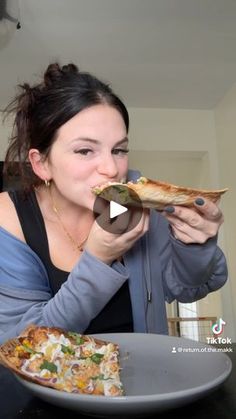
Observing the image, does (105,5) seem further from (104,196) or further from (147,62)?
(104,196)

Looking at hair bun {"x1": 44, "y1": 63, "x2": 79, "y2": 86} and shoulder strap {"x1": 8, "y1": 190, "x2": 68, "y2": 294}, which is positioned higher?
hair bun {"x1": 44, "y1": 63, "x2": 79, "y2": 86}

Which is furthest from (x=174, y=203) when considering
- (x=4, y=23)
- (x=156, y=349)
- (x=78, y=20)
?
(x=78, y=20)

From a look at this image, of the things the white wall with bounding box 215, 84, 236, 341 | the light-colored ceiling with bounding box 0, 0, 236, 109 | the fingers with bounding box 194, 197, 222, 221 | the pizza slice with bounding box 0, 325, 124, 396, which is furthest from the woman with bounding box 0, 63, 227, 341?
the white wall with bounding box 215, 84, 236, 341

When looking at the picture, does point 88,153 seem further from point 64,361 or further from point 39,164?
point 64,361

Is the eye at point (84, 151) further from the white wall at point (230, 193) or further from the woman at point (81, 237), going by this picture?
the white wall at point (230, 193)

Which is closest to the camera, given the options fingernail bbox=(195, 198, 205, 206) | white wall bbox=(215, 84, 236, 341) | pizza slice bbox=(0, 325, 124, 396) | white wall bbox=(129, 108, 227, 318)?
pizza slice bbox=(0, 325, 124, 396)

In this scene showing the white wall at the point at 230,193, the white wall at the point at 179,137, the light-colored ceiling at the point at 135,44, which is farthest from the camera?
the white wall at the point at 179,137

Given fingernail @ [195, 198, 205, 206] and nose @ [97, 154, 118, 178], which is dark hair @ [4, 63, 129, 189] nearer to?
nose @ [97, 154, 118, 178]

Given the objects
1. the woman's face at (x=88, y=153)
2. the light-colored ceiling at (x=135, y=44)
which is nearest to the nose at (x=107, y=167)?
the woman's face at (x=88, y=153)
